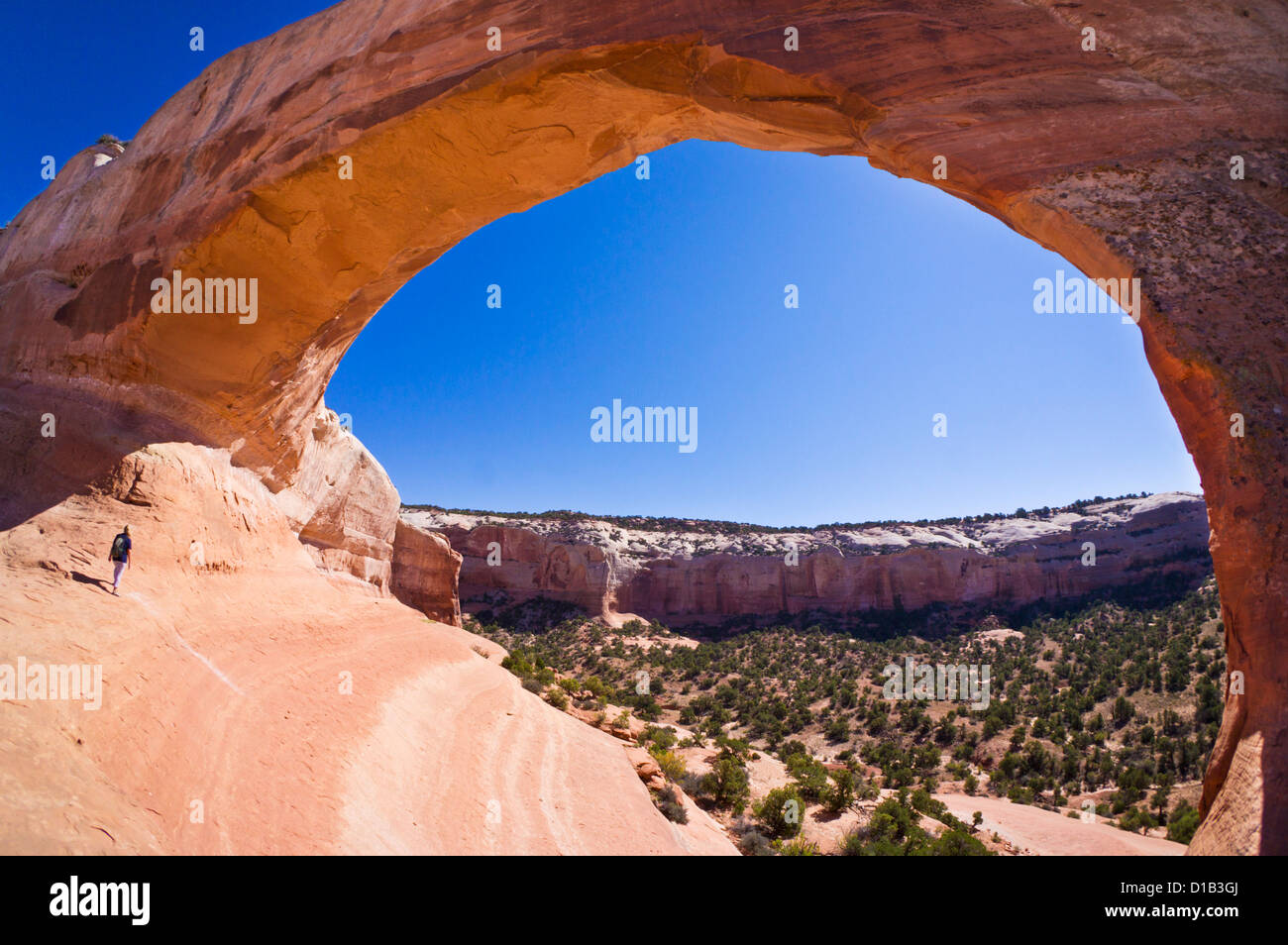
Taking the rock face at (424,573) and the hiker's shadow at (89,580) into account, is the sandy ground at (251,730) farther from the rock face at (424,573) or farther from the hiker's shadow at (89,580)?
the rock face at (424,573)

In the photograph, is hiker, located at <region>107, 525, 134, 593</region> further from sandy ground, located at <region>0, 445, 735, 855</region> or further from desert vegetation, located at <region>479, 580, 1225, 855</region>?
desert vegetation, located at <region>479, 580, 1225, 855</region>

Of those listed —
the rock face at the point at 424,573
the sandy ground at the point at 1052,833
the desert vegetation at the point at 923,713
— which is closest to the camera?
the sandy ground at the point at 1052,833

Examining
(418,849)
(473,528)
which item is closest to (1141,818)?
(418,849)

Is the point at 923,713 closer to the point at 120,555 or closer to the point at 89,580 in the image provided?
the point at 120,555

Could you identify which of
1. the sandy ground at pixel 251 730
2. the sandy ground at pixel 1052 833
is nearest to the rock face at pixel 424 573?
the sandy ground at pixel 251 730
